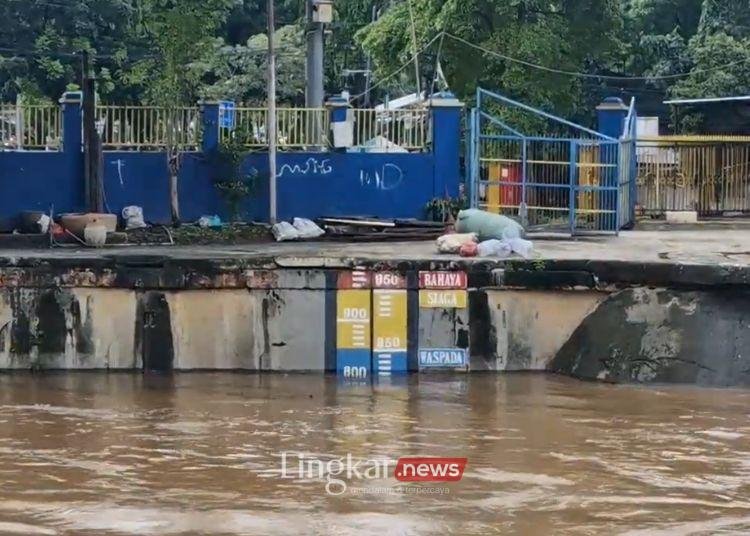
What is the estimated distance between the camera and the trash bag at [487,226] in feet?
55.4

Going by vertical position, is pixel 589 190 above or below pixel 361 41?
below

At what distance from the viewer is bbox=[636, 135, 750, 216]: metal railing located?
77.5 ft

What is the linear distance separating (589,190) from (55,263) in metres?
8.15

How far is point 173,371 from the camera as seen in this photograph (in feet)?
51.0

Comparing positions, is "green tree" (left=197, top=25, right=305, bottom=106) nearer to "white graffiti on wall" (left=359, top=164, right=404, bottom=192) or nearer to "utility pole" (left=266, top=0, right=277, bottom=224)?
"utility pole" (left=266, top=0, right=277, bottom=224)

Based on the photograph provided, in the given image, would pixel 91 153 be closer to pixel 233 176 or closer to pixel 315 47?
pixel 233 176

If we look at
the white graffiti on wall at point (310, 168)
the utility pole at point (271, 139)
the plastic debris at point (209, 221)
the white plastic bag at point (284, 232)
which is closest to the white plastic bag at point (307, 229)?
the white plastic bag at point (284, 232)

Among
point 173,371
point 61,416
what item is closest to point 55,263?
point 173,371

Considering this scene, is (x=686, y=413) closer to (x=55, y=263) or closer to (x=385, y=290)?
(x=385, y=290)

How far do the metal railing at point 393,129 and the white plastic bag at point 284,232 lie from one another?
206 centimetres

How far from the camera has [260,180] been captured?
19938 millimetres

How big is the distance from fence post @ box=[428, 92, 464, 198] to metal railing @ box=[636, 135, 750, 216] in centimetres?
467

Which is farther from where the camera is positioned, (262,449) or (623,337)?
(623,337)

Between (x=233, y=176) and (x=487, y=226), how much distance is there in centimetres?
465
